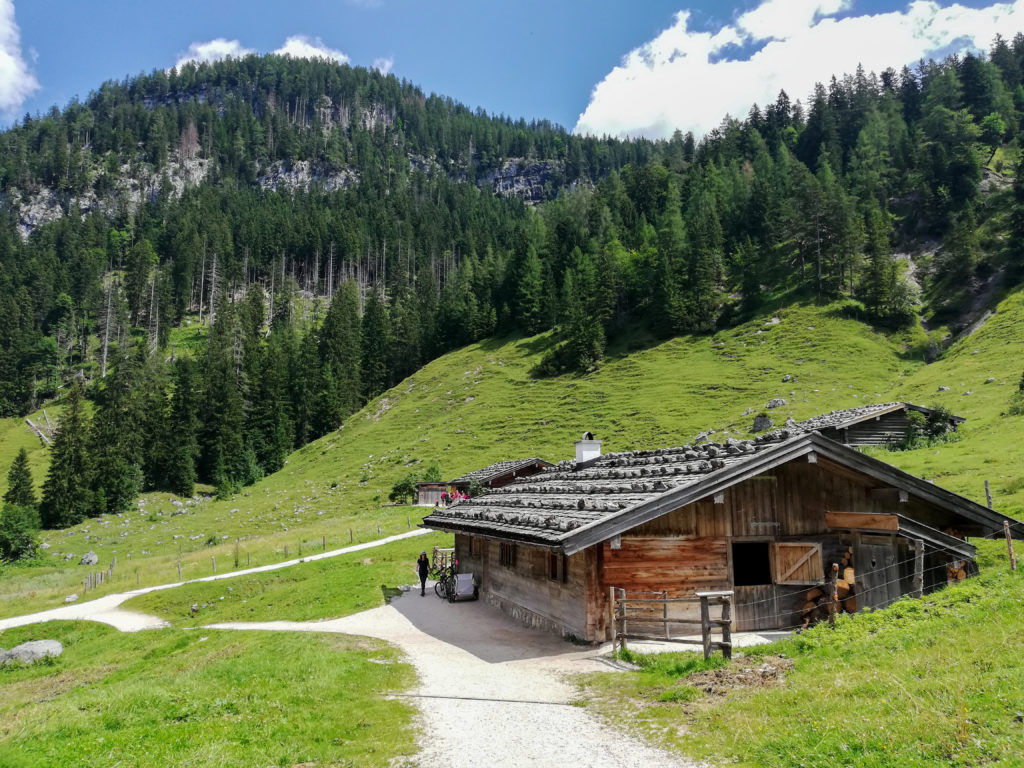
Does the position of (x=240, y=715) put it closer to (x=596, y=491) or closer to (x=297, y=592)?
(x=596, y=491)

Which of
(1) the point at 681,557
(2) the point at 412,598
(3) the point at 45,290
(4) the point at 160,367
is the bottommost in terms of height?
(2) the point at 412,598

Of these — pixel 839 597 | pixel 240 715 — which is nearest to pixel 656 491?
pixel 839 597

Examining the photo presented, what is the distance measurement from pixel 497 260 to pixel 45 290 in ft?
334

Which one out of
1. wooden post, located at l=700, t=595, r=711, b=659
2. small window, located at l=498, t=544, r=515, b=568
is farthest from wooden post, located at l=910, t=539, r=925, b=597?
small window, located at l=498, t=544, r=515, b=568

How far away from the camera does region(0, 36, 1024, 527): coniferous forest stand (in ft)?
299

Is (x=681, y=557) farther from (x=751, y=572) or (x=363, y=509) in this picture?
(x=363, y=509)

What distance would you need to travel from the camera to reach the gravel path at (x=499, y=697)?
8.65 metres

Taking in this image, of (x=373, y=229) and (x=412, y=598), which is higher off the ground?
(x=373, y=229)

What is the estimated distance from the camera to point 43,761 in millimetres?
8508

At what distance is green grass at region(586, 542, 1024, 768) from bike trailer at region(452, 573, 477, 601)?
13187 mm

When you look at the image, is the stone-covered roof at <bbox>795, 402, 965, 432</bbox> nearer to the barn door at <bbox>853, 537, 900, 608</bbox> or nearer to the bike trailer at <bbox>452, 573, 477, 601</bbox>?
the barn door at <bbox>853, 537, 900, 608</bbox>

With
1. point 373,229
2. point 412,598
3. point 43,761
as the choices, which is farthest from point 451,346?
point 43,761

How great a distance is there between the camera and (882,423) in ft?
152

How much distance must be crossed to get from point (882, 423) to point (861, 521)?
34.6 metres
